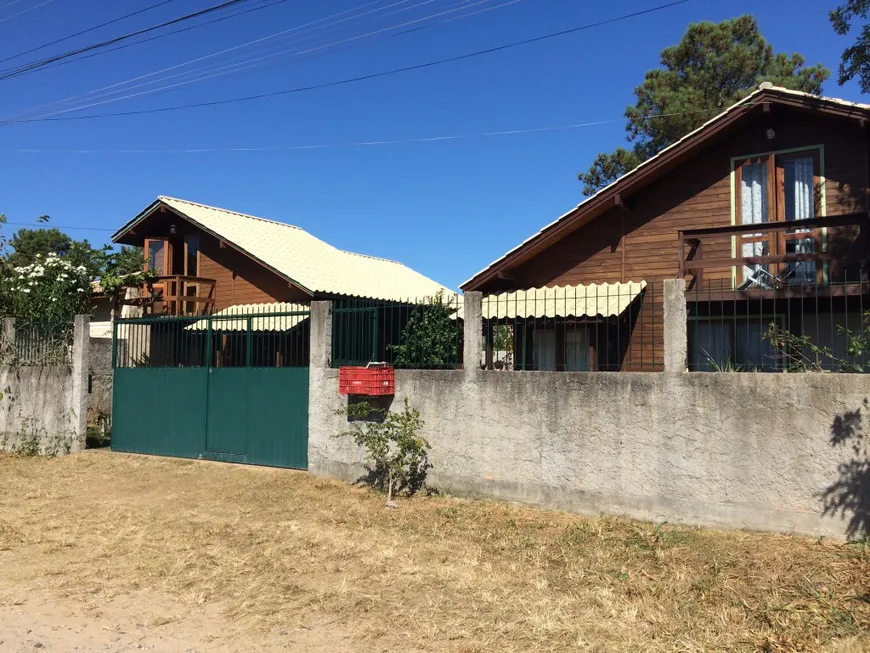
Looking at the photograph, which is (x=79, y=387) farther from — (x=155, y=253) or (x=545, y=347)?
(x=545, y=347)

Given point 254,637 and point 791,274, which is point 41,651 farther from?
point 791,274

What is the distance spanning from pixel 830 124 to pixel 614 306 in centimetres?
441

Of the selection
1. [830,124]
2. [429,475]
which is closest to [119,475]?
[429,475]

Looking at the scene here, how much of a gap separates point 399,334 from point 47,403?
7.62 metres

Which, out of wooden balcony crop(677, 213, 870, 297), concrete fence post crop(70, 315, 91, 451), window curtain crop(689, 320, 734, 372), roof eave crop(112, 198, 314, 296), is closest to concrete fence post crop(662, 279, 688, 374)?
wooden balcony crop(677, 213, 870, 297)

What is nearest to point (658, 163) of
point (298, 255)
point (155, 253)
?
point (298, 255)

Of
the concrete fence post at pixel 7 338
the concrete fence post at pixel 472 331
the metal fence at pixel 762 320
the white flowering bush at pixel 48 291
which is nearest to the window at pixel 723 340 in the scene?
the metal fence at pixel 762 320

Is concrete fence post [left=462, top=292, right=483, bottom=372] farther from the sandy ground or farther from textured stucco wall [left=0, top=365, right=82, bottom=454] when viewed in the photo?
textured stucco wall [left=0, top=365, right=82, bottom=454]

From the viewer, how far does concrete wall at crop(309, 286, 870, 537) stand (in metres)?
6.20

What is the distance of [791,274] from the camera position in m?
10.6

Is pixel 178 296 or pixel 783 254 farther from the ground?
pixel 783 254

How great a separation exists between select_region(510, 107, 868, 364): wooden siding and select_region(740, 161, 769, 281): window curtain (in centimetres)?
23

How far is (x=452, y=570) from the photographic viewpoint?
5836 millimetres

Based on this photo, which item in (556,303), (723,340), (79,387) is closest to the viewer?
(556,303)
